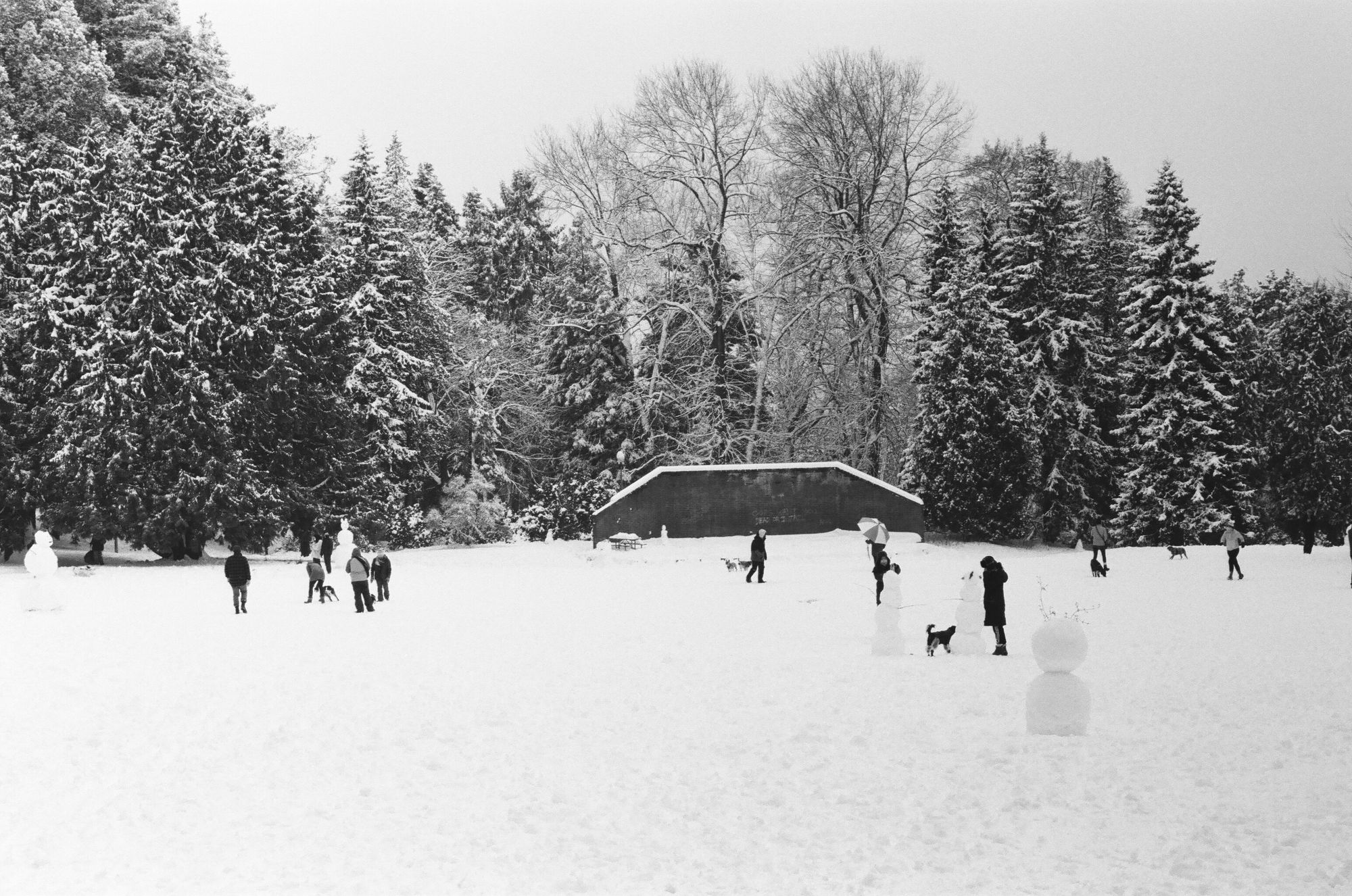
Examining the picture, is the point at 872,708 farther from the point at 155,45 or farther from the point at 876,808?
the point at 155,45

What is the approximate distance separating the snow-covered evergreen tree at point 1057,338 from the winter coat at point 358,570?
2805 cm

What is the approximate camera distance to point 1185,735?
414 inches

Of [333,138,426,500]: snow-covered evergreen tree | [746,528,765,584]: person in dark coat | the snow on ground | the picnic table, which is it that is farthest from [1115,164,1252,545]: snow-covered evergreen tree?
[333,138,426,500]: snow-covered evergreen tree

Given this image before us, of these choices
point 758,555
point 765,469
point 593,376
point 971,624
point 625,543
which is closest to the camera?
point 971,624

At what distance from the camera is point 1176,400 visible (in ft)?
140

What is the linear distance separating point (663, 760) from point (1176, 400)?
3677cm

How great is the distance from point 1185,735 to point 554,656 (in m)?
7.60

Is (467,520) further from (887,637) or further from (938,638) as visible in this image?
(938,638)

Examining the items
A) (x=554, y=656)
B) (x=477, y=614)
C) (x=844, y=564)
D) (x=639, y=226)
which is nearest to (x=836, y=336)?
(x=639, y=226)

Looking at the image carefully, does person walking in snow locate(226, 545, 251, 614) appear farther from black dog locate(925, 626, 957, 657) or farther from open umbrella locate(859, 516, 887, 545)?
open umbrella locate(859, 516, 887, 545)

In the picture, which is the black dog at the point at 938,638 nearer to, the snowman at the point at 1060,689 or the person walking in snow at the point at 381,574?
the snowman at the point at 1060,689

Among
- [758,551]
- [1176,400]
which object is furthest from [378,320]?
[1176,400]

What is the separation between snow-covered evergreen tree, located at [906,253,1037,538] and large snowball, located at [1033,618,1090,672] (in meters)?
32.1

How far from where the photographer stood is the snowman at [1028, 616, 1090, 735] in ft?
34.3
